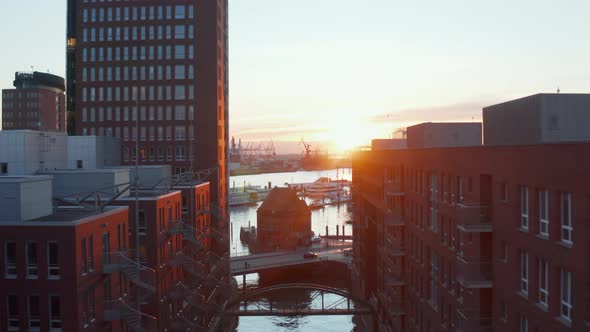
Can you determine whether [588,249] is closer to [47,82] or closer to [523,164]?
[523,164]

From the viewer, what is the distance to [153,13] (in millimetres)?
61156

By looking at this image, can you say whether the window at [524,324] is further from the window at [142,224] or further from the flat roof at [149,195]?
the window at [142,224]

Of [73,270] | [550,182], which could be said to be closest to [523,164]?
[550,182]

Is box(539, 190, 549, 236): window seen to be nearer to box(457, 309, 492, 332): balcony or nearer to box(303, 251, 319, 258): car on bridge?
box(457, 309, 492, 332): balcony

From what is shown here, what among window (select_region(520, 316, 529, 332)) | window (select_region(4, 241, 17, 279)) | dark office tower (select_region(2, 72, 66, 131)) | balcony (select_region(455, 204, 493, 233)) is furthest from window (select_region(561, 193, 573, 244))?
dark office tower (select_region(2, 72, 66, 131))

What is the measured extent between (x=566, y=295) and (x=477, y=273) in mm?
6181

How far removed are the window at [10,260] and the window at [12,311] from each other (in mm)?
986

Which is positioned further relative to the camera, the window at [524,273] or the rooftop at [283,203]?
the rooftop at [283,203]

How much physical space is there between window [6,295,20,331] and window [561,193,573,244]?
2193 centimetres

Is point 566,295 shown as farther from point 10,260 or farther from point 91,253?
point 10,260

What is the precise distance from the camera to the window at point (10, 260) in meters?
24.8

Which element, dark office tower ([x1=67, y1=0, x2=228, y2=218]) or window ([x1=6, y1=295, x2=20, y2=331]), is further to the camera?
dark office tower ([x1=67, y1=0, x2=228, y2=218])

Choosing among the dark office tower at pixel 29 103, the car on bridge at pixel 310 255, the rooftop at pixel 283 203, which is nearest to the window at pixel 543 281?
the car on bridge at pixel 310 255

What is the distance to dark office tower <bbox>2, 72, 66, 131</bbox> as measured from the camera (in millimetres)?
147625
